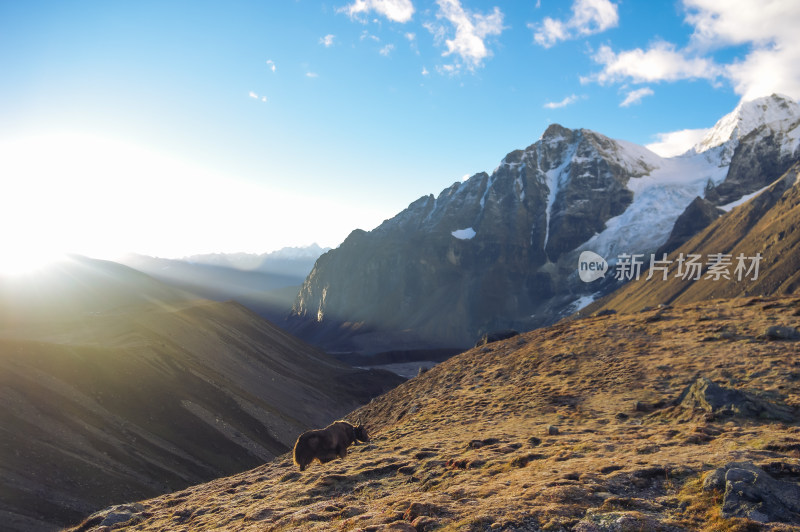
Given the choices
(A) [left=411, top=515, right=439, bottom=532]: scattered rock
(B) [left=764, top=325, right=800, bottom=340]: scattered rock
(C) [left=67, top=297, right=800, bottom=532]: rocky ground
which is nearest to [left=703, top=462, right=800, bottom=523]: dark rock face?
(C) [left=67, top=297, right=800, bottom=532]: rocky ground

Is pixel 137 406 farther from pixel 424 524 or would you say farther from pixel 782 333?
pixel 782 333

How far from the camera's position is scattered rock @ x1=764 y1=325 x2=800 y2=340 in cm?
2553

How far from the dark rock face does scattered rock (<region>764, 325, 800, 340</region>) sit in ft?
60.9

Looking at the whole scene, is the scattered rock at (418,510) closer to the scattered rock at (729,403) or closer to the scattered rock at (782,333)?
the scattered rock at (729,403)

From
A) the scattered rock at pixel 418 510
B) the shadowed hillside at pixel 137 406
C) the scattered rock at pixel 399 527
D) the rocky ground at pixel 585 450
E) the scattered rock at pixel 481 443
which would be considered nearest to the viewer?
the scattered rock at pixel 399 527

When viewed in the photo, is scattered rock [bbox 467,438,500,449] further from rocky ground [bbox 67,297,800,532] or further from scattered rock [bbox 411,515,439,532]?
scattered rock [bbox 411,515,439,532]

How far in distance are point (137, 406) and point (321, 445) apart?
135 ft

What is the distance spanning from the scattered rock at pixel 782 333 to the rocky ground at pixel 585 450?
123 millimetres

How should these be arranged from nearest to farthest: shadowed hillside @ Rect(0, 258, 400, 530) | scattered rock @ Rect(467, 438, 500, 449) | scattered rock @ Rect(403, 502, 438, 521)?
scattered rock @ Rect(403, 502, 438, 521) < scattered rock @ Rect(467, 438, 500, 449) < shadowed hillside @ Rect(0, 258, 400, 530)

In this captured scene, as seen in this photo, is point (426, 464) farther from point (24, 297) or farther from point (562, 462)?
point (24, 297)

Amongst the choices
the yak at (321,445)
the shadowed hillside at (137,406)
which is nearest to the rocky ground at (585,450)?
the yak at (321,445)

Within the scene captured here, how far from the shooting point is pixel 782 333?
2577cm

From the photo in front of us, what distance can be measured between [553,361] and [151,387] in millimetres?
51176

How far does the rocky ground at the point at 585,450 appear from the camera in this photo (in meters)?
11.3
